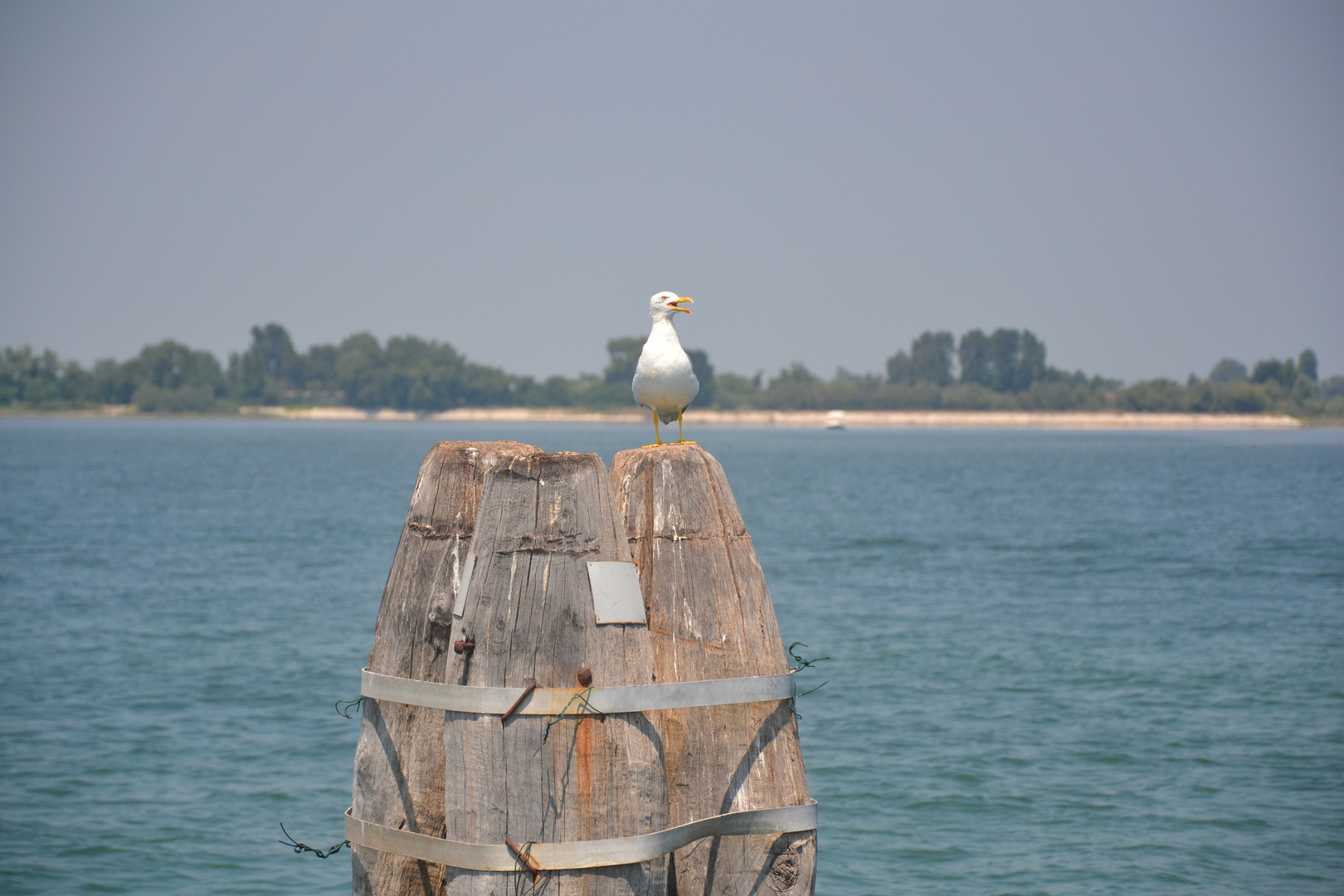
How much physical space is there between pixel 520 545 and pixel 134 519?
175 ft

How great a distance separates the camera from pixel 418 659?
4.89 m

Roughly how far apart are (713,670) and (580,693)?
0.72 metres

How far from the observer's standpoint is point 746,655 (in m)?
4.79

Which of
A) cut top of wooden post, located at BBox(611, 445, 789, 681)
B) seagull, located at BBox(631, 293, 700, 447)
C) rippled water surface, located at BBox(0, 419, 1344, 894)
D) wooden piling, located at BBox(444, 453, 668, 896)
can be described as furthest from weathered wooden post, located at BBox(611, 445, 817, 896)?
rippled water surface, located at BBox(0, 419, 1344, 894)

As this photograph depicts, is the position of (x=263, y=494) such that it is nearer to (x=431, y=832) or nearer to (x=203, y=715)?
(x=203, y=715)

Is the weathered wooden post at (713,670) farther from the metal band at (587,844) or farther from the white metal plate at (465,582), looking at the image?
the white metal plate at (465,582)

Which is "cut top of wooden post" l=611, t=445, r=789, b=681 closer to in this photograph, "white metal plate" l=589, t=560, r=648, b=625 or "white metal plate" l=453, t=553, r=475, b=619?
"white metal plate" l=589, t=560, r=648, b=625

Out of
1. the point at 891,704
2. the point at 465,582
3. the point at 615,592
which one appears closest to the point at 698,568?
the point at 615,592

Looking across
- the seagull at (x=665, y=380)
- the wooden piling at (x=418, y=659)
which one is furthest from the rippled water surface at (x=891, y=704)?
the wooden piling at (x=418, y=659)

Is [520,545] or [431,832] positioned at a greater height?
[520,545]

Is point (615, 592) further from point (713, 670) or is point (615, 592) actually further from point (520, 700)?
point (713, 670)

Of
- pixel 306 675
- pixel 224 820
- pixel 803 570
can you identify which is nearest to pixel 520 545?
pixel 224 820

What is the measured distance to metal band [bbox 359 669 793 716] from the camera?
4.20 meters

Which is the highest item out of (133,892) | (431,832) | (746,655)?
(746,655)
